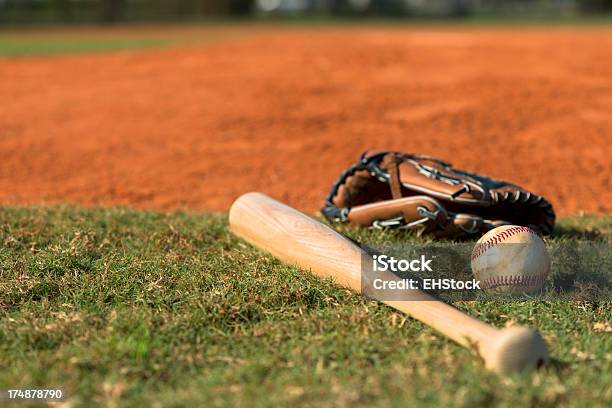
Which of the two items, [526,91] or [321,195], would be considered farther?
[526,91]

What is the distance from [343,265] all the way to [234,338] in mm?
676

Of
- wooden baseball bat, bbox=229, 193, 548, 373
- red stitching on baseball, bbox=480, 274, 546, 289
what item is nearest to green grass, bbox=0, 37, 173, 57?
wooden baseball bat, bbox=229, 193, 548, 373

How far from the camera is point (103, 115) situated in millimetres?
7754

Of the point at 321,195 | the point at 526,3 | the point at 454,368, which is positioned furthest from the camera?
Answer: the point at 526,3

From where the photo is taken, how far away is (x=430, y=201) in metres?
4.03

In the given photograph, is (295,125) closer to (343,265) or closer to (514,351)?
(343,265)

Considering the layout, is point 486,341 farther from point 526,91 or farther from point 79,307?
point 526,91

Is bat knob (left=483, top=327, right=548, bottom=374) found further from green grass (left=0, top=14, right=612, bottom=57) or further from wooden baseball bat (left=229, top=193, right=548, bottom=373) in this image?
green grass (left=0, top=14, right=612, bottom=57)

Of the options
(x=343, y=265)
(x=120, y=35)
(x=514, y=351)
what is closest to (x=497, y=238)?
(x=343, y=265)

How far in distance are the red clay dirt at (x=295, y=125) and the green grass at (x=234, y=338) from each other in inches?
65.4

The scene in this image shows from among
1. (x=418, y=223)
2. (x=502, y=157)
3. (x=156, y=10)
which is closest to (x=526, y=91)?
(x=502, y=157)

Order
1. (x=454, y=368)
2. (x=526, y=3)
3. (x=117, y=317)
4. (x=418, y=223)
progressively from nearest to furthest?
1. (x=454, y=368)
2. (x=117, y=317)
3. (x=418, y=223)
4. (x=526, y=3)

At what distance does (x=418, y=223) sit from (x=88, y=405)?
2211mm

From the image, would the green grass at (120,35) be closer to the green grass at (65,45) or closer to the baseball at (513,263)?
the green grass at (65,45)
